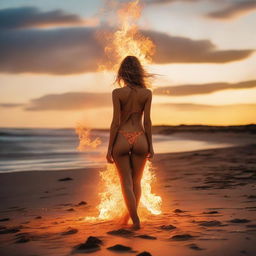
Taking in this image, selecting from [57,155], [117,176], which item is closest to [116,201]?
[117,176]

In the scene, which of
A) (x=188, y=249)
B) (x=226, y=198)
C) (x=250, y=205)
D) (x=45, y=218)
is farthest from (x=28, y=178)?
(x=188, y=249)

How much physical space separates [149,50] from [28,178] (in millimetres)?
7327

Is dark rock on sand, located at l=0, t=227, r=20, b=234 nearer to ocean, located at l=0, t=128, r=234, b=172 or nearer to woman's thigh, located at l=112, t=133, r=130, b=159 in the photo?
woman's thigh, located at l=112, t=133, r=130, b=159

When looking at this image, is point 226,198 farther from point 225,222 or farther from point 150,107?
point 150,107

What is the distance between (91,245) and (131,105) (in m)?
2.13

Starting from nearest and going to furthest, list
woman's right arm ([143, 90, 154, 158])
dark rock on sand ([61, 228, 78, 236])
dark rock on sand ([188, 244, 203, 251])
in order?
dark rock on sand ([188, 244, 203, 251]), dark rock on sand ([61, 228, 78, 236]), woman's right arm ([143, 90, 154, 158])

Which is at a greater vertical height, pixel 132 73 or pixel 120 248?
pixel 132 73

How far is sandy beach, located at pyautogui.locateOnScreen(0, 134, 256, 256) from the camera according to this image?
5.40 metres

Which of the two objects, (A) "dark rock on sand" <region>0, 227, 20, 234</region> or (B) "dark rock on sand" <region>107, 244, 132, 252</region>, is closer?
(B) "dark rock on sand" <region>107, 244, 132, 252</region>

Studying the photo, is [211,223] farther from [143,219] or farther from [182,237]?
[143,219]

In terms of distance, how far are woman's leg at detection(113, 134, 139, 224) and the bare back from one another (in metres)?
0.25

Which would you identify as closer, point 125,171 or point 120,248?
point 120,248

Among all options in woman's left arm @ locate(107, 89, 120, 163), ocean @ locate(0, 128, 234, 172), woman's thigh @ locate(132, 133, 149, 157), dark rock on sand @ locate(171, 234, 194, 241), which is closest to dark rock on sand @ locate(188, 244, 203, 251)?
dark rock on sand @ locate(171, 234, 194, 241)

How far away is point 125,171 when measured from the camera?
6.54 metres
